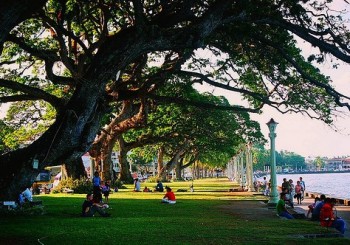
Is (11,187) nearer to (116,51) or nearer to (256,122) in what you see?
(116,51)

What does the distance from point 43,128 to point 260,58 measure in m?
19.3

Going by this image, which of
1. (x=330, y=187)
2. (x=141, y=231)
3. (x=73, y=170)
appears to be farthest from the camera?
(x=330, y=187)

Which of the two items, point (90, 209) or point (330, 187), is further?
point (330, 187)

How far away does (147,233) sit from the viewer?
34.9ft

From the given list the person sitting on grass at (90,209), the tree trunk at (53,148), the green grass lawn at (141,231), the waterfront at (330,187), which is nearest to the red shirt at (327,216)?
the green grass lawn at (141,231)

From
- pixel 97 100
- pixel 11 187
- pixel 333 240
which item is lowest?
pixel 333 240

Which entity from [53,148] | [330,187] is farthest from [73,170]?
[330,187]

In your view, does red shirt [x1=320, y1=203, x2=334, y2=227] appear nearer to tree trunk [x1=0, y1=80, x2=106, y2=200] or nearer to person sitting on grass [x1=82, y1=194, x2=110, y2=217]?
person sitting on grass [x1=82, y1=194, x2=110, y2=217]

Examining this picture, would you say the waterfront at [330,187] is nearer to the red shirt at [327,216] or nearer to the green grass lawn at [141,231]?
the red shirt at [327,216]

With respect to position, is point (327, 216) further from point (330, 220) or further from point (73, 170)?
point (73, 170)

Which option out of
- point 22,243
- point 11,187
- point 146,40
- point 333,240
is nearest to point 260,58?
point 146,40

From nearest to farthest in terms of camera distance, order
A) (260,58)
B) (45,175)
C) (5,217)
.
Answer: (5,217)
(260,58)
(45,175)

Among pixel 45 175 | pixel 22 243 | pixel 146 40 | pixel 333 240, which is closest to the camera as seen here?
pixel 22 243

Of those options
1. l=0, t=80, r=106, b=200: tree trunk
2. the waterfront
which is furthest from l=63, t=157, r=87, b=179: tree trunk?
the waterfront
